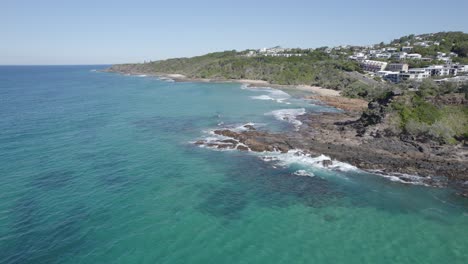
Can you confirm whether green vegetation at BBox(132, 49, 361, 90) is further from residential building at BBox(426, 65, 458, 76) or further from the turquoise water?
the turquoise water

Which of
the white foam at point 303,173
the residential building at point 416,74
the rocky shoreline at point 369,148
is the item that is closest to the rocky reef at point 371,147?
the rocky shoreline at point 369,148

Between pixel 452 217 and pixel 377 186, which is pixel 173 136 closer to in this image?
pixel 377 186

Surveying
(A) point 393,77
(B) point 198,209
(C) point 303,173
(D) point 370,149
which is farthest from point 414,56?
(B) point 198,209

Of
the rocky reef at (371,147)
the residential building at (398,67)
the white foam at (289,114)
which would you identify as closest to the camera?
the rocky reef at (371,147)

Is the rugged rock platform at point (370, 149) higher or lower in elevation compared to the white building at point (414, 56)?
lower

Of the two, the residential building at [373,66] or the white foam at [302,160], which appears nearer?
the white foam at [302,160]

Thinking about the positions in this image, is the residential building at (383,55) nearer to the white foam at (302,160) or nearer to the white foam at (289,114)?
the white foam at (289,114)
